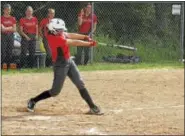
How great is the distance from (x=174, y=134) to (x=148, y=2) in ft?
41.5

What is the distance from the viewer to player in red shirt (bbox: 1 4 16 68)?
1698 centimetres

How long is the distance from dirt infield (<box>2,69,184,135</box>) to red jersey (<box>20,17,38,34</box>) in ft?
5.70

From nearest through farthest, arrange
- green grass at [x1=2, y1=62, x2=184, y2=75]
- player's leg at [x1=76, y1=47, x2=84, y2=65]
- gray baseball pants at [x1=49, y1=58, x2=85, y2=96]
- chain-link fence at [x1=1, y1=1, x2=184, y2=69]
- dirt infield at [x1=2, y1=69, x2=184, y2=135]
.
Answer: dirt infield at [x1=2, y1=69, x2=184, y2=135], gray baseball pants at [x1=49, y1=58, x2=85, y2=96], green grass at [x1=2, y1=62, x2=184, y2=75], player's leg at [x1=76, y1=47, x2=84, y2=65], chain-link fence at [x1=1, y1=1, x2=184, y2=69]

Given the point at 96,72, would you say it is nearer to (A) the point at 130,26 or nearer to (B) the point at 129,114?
(A) the point at 130,26

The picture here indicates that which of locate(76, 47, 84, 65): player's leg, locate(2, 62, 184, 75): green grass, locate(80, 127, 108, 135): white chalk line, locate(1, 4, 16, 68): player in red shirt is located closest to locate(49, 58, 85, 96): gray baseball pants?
locate(80, 127, 108, 135): white chalk line

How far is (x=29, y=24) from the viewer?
17.3 m

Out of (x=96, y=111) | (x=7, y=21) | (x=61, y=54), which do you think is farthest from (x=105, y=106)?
(x=7, y=21)

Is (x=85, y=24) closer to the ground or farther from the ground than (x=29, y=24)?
closer to the ground

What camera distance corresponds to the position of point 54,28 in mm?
9773

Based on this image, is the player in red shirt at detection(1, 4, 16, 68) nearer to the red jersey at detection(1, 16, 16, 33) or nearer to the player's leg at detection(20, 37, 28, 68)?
the red jersey at detection(1, 16, 16, 33)

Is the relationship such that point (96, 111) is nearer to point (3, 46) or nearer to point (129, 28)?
point (3, 46)

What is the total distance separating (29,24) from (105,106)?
6.85 m

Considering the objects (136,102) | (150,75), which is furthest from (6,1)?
(136,102)

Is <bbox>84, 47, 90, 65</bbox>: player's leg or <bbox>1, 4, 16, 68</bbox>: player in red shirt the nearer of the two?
<bbox>1, 4, 16, 68</bbox>: player in red shirt
